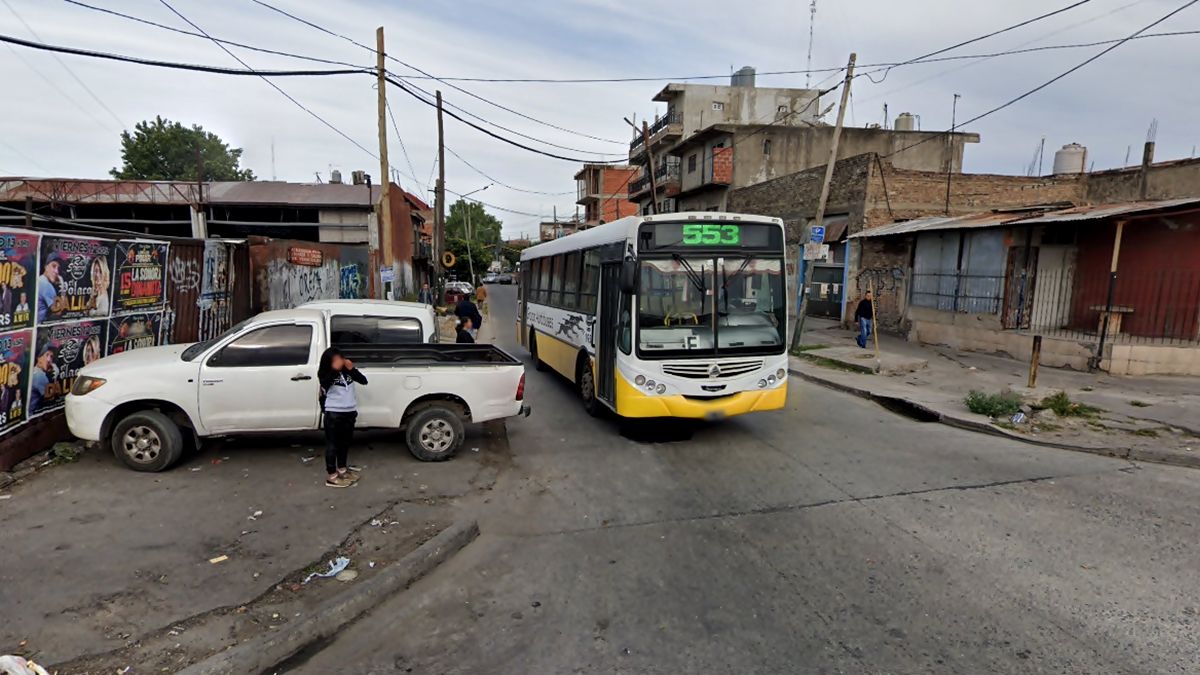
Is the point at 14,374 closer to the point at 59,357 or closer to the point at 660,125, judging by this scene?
the point at 59,357

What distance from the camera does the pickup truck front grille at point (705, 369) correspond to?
7.90 metres

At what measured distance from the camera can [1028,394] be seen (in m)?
10.6

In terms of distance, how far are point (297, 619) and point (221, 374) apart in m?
3.69

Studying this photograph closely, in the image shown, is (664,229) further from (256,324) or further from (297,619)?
(297,619)

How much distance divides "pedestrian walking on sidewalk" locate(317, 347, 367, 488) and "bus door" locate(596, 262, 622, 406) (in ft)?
10.9

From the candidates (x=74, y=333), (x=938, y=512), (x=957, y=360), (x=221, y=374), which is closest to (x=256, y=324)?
(x=221, y=374)

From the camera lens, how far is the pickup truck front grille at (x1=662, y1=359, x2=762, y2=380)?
790cm

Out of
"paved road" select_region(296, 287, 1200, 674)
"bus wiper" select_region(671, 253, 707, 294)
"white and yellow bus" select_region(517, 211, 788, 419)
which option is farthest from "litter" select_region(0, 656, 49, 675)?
"bus wiper" select_region(671, 253, 707, 294)

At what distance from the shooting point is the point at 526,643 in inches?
151

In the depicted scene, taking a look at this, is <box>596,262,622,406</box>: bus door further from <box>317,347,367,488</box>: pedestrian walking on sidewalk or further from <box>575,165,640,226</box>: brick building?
<box>575,165,640,226</box>: brick building

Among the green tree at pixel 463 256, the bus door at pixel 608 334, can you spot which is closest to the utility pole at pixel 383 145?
the bus door at pixel 608 334

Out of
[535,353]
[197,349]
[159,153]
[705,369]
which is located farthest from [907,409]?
[159,153]

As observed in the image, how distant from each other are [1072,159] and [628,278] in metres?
24.9

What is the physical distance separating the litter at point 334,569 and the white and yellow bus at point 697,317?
4.01 meters
